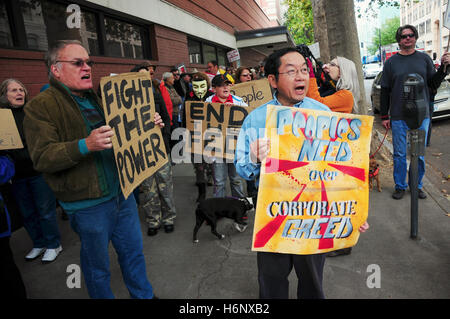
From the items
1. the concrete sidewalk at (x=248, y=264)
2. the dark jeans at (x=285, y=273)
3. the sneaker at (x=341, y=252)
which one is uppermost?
the dark jeans at (x=285, y=273)

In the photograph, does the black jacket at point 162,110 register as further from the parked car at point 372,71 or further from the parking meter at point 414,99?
the parked car at point 372,71

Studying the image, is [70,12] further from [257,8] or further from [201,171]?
[257,8]

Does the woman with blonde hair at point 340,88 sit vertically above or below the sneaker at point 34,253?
above

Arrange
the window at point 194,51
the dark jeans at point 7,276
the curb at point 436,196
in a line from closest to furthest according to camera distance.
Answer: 1. the dark jeans at point 7,276
2. the curb at point 436,196
3. the window at point 194,51

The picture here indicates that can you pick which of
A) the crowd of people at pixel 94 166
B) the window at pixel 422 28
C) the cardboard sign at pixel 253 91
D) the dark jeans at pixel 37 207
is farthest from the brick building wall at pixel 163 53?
the window at pixel 422 28

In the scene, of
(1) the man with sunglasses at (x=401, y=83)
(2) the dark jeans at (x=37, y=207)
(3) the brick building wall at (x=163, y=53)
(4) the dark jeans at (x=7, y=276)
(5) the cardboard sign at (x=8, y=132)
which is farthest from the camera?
(3) the brick building wall at (x=163, y=53)

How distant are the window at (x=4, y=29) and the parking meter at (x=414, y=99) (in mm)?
6059

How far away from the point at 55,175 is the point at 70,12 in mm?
5992

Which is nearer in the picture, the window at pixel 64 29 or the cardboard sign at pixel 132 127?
the cardboard sign at pixel 132 127

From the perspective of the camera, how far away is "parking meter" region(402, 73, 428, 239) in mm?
3328

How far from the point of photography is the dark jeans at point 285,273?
2031mm

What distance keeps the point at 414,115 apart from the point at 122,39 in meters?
7.86

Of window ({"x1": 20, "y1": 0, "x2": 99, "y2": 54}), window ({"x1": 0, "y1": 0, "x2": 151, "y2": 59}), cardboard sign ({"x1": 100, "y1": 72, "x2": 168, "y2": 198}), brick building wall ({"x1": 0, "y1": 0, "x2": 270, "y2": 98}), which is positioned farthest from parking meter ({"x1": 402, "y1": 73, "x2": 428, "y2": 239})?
brick building wall ({"x1": 0, "y1": 0, "x2": 270, "y2": 98})

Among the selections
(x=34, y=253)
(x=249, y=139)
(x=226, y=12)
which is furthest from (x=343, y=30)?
(x=226, y=12)
